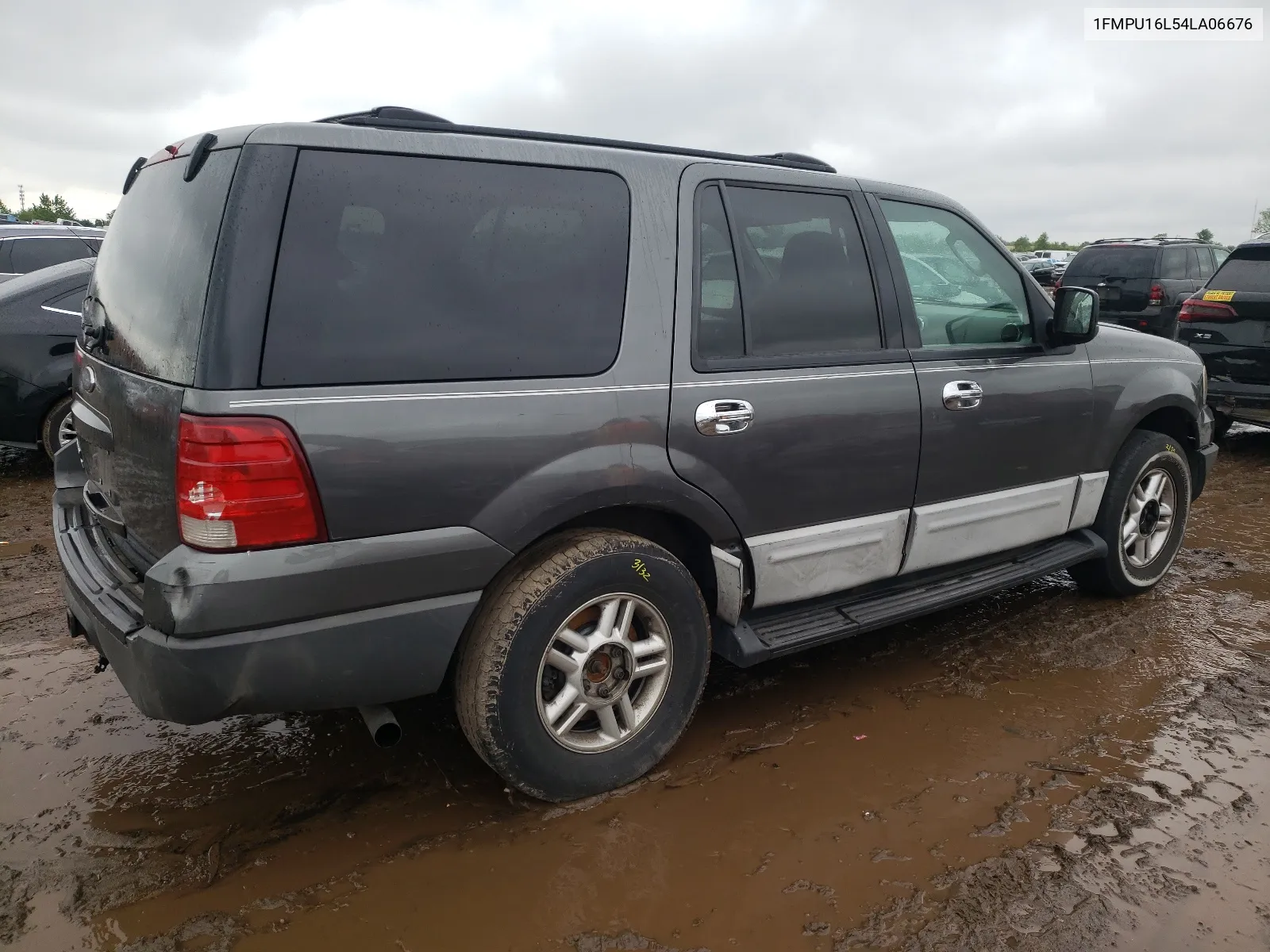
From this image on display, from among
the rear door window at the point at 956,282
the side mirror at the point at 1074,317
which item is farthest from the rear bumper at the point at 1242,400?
the rear door window at the point at 956,282

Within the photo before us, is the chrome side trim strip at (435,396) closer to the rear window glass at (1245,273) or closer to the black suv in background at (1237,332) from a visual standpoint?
the black suv in background at (1237,332)

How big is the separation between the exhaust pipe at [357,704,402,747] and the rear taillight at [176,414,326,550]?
1.93ft

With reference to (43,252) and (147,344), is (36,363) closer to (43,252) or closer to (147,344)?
(43,252)

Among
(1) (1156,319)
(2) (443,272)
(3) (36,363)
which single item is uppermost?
(2) (443,272)

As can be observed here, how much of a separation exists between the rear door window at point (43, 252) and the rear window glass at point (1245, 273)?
10.5 metres

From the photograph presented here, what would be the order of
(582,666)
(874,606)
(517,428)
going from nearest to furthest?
(517,428)
(582,666)
(874,606)

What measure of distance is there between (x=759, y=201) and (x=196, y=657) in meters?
2.23

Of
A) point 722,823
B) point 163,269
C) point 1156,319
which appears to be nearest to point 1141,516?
point 722,823

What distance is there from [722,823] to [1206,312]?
7383 mm

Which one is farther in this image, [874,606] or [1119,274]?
[1119,274]

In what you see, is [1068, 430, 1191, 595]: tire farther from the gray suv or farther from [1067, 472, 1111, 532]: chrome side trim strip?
the gray suv

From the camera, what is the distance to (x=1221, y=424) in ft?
A: 27.2

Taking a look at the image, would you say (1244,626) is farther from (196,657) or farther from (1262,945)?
(196,657)

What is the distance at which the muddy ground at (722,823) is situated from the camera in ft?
7.43
